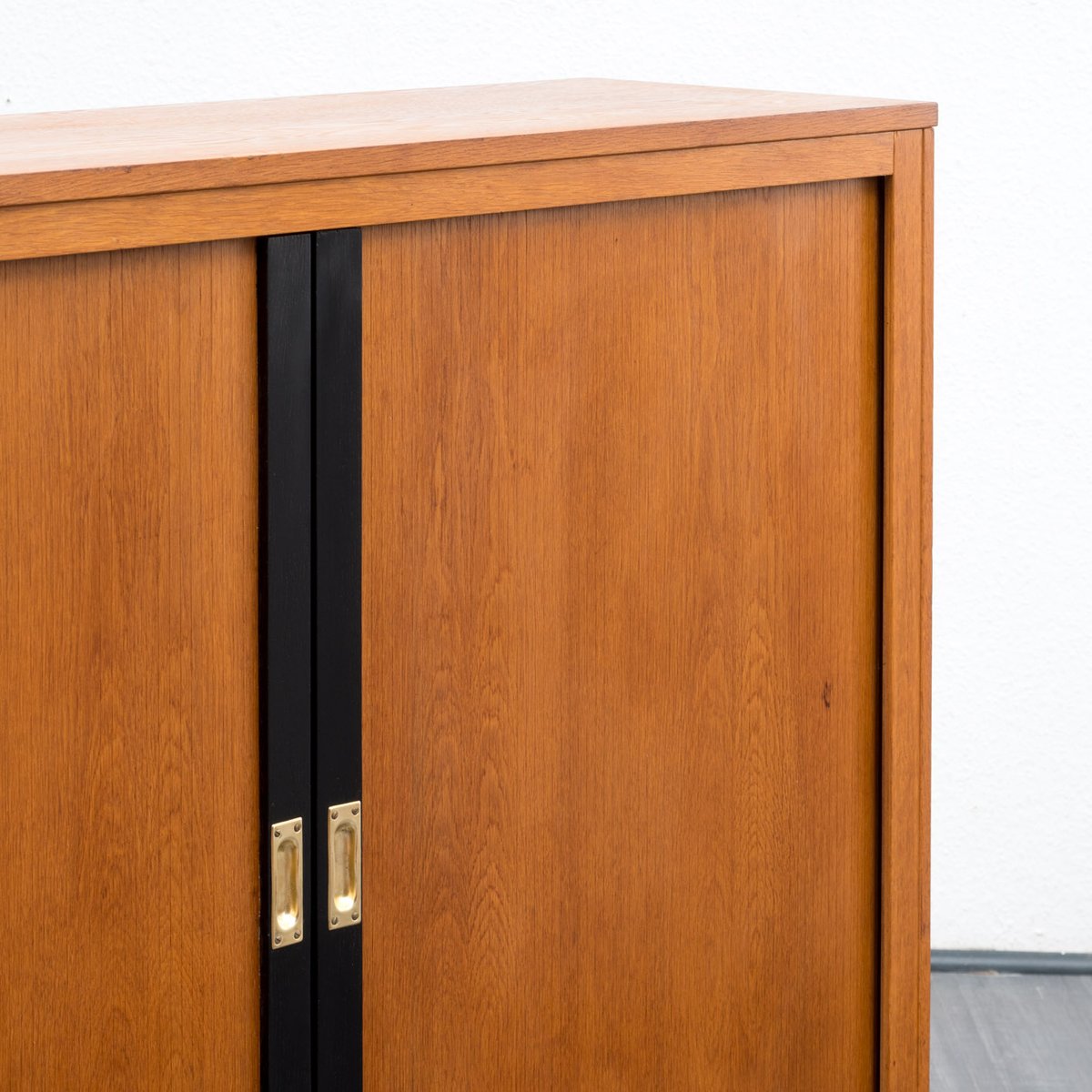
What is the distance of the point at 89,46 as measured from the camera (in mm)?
2432

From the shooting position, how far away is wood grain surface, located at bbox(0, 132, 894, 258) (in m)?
1.23

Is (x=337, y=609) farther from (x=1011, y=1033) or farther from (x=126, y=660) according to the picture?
(x=1011, y=1033)

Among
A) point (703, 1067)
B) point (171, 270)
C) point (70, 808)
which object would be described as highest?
point (171, 270)

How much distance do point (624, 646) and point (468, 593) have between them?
0.16m

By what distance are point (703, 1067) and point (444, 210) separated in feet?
2.71

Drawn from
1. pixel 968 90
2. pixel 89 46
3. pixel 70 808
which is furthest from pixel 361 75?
pixel 70 808

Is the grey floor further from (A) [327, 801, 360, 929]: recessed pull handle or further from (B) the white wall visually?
(A) [327, 801, 360, 929]: recessed pull handle

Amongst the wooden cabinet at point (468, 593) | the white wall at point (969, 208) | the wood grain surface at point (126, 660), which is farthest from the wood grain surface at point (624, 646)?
the white wall at point (969, 208)

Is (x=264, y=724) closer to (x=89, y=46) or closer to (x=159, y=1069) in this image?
(x=159, y=1069)

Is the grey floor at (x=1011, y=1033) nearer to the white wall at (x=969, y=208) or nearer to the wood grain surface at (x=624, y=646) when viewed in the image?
the white wall at (x=969, y=208)

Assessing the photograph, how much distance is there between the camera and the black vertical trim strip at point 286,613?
4.40ft

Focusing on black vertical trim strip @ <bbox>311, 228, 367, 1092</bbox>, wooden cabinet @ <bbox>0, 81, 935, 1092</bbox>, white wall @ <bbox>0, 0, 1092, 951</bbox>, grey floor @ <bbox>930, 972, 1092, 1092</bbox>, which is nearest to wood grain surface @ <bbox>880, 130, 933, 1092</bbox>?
wooden cabinet @ <bbox>0, 81, 935, 1092</bbox>

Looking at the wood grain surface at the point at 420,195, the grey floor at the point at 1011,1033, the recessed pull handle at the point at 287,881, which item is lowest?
the grey floor at the point at 1011,1033

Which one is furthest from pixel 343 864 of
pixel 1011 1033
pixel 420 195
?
pixel 1011 1033
